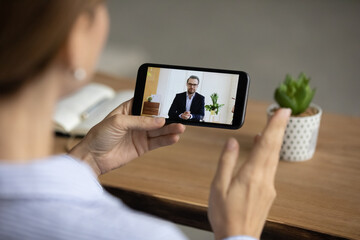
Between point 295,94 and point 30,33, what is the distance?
0.86 m

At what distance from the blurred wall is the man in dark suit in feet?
6.53

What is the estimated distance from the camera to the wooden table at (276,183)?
98 cm

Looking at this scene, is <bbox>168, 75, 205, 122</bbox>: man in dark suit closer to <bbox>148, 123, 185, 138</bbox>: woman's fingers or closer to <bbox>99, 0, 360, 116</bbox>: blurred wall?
<bbox>148, 123, 185, 138</bbox>: woman's fingers

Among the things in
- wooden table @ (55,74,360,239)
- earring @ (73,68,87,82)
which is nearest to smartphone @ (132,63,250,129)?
wooden table @ (55,74,360,239)

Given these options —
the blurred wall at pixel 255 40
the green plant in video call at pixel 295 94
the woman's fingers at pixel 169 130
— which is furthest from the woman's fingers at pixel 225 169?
the blurred wall at pixel 255 40

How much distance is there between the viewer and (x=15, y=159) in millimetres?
549

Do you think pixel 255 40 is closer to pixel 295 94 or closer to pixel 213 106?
pixel 295 94

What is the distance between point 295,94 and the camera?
1.22 m

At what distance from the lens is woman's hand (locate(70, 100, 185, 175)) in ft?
3.14

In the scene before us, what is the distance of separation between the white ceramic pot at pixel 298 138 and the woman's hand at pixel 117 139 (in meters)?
0.34

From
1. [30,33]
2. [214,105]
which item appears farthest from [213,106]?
[30,33]

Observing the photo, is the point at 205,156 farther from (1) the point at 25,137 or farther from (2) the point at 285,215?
(1) the point at 25,137

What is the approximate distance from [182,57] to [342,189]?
7.19 feet

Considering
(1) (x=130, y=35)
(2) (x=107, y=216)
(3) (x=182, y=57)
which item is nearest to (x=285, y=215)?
(2) (x=107, y=216)
